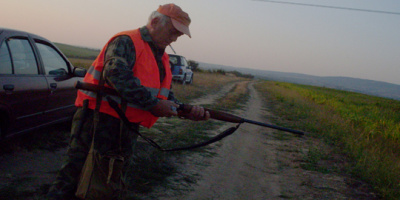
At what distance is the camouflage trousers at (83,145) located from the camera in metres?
2.25

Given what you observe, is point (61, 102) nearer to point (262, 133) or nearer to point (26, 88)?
point (26, 88)

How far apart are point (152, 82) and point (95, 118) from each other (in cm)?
43

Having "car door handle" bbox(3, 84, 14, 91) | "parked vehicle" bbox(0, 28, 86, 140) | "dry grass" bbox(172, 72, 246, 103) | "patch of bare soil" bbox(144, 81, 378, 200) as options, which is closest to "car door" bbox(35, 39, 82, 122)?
"parked vehicle" bbox(0, 28, 86, 140)

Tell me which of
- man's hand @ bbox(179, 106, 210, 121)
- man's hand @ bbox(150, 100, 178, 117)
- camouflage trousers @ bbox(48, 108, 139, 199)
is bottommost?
camouflage trousers @ bbox(48, 108, 139, 199)

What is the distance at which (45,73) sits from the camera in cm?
455

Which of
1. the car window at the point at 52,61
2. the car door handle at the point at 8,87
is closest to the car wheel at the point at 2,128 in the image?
the car door handle at the point at 8,87

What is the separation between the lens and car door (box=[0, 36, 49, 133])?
3756 millimetres

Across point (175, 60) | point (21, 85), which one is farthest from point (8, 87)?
point (175, 60)

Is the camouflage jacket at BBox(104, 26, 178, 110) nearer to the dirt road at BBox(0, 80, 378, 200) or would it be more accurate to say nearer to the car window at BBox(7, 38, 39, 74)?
the dirt road at BBox(0, 80, 378, 200)

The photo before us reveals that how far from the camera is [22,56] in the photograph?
4.23 meters

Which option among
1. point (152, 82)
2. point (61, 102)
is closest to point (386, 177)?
point (152, 82)

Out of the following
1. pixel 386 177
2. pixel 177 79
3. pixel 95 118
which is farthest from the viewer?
pixel 177 79

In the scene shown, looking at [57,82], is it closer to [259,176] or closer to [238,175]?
[238,175]

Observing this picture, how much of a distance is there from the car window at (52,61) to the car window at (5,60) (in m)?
0.72
